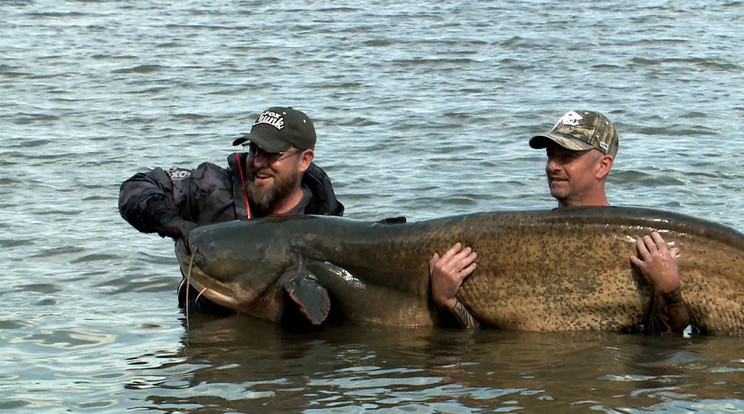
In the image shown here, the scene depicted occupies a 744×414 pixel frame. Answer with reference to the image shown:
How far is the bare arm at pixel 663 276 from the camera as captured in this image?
19.0 ft

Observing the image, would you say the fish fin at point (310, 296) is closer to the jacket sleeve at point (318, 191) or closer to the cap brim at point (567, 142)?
the jacket sleeve at point (318, 191)

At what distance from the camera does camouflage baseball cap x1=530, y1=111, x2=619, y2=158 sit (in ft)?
20.0

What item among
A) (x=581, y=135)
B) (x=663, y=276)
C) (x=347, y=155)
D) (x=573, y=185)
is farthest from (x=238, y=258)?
(x=347, y=155)

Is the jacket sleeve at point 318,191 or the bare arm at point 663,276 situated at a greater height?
the jacket sleeve at point 318,191

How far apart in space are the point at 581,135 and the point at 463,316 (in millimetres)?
1045

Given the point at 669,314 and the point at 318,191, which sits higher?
the point at 318,191

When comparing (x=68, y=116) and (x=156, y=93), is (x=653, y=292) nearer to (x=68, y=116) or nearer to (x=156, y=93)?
(x=68, y=116)

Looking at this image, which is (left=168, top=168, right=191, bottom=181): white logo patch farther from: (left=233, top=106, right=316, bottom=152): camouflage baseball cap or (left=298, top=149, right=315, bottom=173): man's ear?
(left=298, top=149, right=315, bottom=173): man's ear

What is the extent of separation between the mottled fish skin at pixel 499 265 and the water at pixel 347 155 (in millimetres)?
143

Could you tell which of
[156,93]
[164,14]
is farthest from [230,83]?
[164,14]

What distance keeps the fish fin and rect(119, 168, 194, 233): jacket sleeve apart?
71cm

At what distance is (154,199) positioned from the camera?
6.33 m

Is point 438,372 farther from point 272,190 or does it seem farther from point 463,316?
point 272,190

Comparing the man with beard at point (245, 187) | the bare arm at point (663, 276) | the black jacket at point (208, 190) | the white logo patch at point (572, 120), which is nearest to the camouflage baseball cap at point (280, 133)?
the man with beard at point (245, 187)
